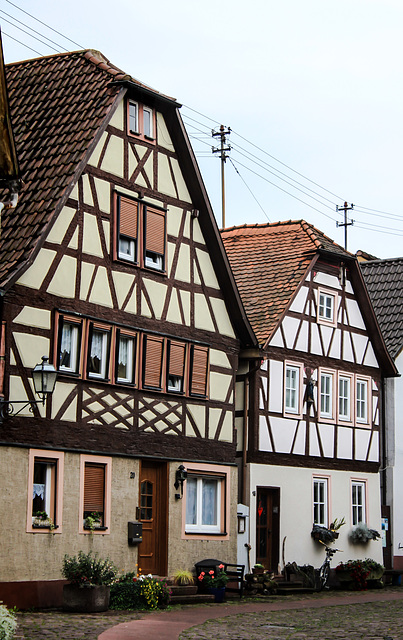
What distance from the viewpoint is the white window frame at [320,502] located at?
29469 millimetres

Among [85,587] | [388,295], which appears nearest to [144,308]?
[85,587]

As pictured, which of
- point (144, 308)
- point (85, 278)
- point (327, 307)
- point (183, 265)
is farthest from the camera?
point (327, 307)

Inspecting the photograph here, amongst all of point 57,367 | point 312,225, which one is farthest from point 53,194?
point 312,225

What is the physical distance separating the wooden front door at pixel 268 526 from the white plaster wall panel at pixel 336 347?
484cm

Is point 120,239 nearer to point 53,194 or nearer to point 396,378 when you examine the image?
point 53,194

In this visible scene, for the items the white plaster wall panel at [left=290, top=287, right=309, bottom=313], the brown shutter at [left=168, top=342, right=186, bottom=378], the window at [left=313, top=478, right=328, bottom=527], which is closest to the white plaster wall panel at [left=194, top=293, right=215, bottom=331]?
the brown shutter at [left=168, top=342, right=186, bottom=378]

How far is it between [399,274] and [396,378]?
4416mm

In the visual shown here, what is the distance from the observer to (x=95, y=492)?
2138cm

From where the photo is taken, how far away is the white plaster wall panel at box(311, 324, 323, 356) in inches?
1177

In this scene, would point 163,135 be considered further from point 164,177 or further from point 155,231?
point 155,231

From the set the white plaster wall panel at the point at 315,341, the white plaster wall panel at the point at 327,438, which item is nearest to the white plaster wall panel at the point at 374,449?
the white plaster wall panel at the point at 327,438

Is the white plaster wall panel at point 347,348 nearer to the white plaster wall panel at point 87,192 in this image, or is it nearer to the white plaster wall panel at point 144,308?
the white plaster wall panel at point 144,308

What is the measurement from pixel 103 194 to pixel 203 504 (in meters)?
7.72

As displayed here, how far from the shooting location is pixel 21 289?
19.8 m
